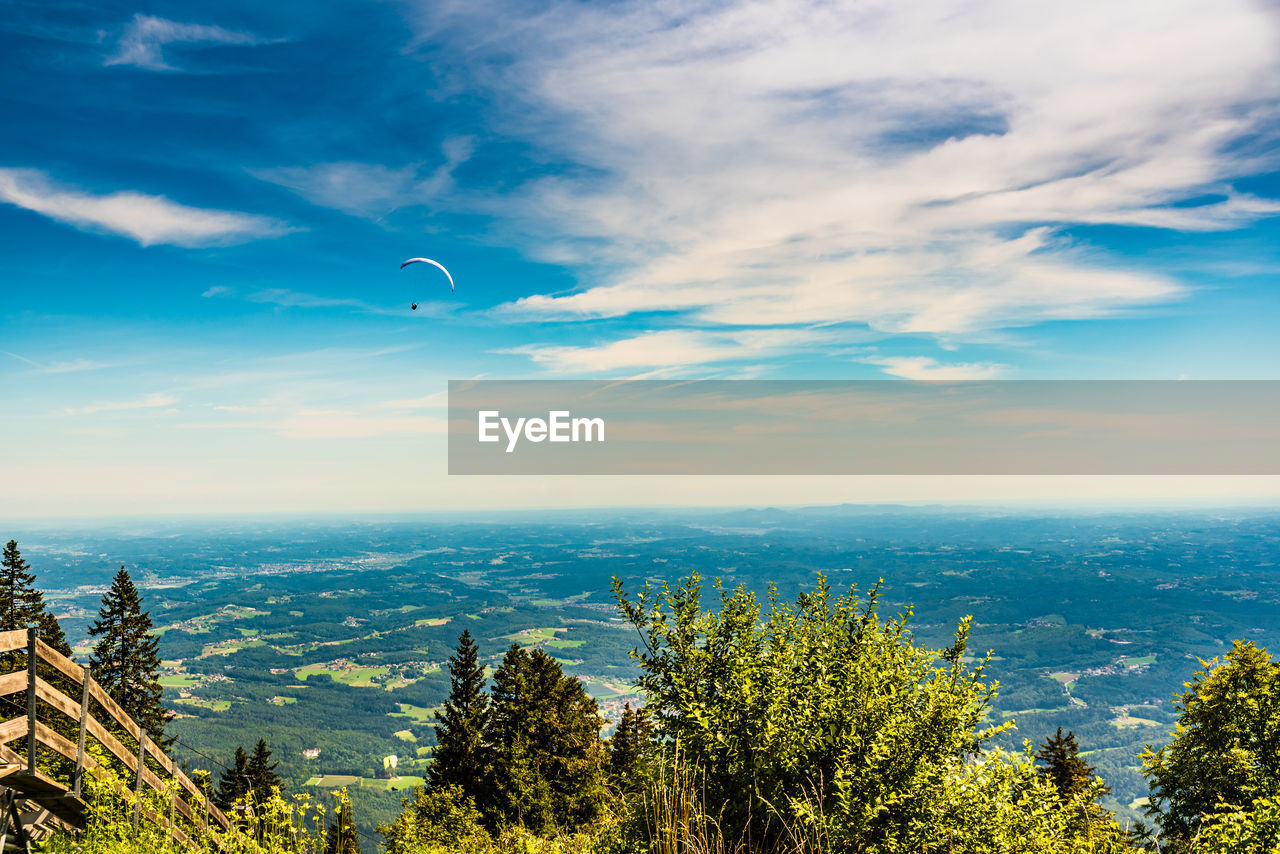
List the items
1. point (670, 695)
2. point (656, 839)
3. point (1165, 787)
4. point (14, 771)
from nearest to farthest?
point (656, 839)
point (14, 771)
point (670, 695)
point (1165, 787)

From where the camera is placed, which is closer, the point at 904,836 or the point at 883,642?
the point at 904,836

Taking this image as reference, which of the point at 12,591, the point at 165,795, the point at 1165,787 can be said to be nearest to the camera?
the point at 165,795

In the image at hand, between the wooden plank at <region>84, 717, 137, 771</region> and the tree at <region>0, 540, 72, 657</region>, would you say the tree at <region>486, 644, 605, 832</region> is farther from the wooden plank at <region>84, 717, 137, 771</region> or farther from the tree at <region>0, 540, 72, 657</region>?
the wooden plank at <region>84, 717, 137, 771</region>

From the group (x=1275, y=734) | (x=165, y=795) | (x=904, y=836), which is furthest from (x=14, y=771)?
(x=1275, y=734)

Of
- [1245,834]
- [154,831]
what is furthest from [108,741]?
[1245,834]

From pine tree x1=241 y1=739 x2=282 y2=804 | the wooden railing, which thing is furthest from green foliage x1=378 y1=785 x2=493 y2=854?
the wooden railing

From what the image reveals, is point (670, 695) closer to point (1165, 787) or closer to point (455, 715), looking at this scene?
point (1165, 787)

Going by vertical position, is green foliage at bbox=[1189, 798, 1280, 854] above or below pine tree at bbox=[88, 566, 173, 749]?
above

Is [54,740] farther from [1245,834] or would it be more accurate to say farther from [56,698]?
[1245,834]
